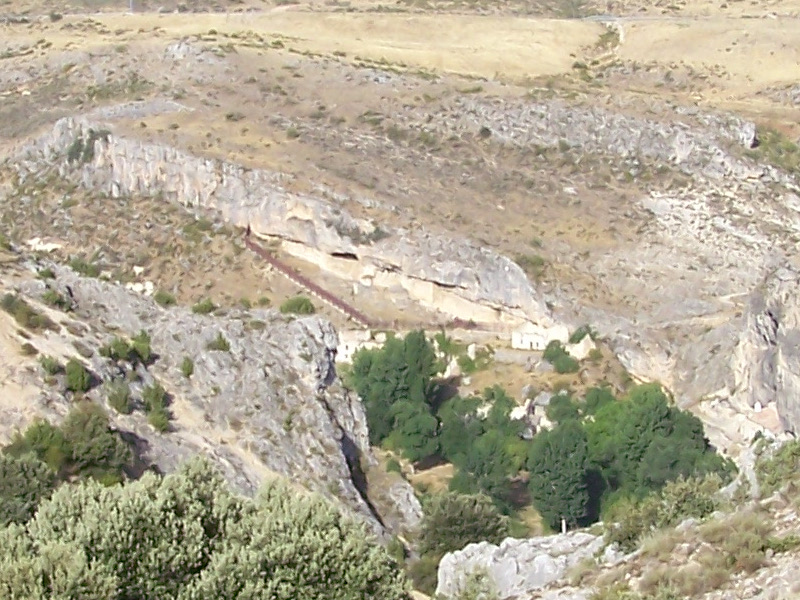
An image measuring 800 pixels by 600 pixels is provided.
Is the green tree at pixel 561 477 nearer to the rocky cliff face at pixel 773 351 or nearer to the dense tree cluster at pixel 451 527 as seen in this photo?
the rocky cliff face at pixel 773 351

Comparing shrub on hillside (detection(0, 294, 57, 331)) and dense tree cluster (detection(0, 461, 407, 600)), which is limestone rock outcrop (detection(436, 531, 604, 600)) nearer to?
dense tree cluster (detection(0, 461, 407, 600))

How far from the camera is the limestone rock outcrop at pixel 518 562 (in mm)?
25391

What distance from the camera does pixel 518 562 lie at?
2641cm

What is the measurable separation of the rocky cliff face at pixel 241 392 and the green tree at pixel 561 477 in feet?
24.3

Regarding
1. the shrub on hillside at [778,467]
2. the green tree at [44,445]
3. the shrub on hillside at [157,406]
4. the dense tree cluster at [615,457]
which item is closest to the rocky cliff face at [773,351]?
the dense tree cluster at [615,457]

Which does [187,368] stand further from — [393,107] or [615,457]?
[393,107]

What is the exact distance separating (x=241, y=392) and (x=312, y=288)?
30.2 meters

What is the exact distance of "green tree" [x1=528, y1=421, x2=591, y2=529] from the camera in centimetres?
4500

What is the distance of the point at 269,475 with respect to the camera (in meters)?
34.0

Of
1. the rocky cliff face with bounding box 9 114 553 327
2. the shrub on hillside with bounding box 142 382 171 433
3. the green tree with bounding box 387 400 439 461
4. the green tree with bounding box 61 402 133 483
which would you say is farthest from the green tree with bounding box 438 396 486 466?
the green tree with bounding box 61 402 133 483

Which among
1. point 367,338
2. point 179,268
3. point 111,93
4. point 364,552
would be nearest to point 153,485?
point 364,552

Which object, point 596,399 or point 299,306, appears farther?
point 299,306

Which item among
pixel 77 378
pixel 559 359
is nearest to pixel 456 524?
pixel 77 378

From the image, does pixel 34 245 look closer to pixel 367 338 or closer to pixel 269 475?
pixel 367 338
